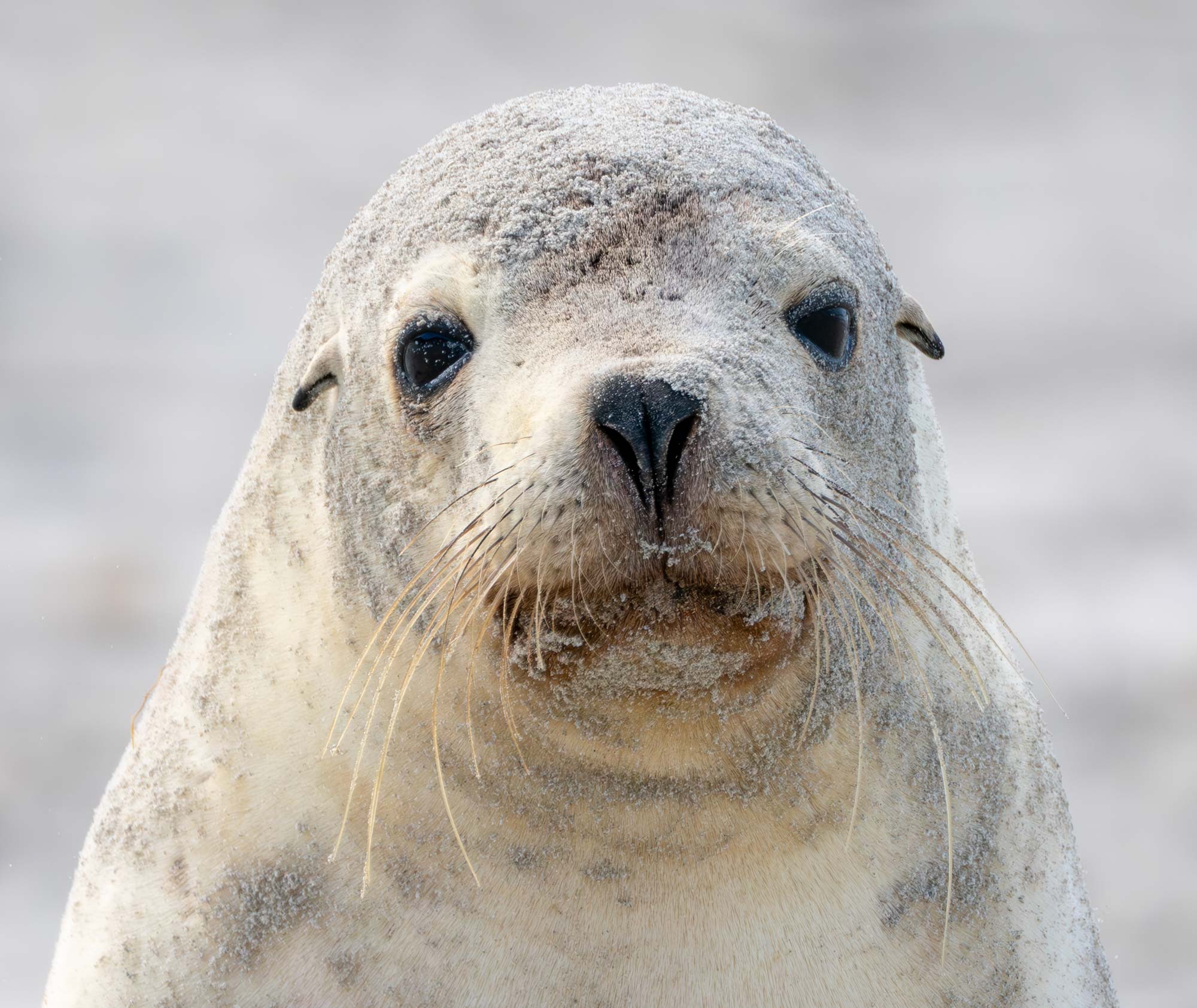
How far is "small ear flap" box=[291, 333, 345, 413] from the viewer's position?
2826 mm

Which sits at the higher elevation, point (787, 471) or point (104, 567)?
point (104, 567)

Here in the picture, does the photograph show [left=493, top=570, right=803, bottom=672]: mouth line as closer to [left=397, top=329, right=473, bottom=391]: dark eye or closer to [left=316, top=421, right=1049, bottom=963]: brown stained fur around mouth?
[left=316, top=421, right=1049, bottom=963]: brown stained fur around mouth

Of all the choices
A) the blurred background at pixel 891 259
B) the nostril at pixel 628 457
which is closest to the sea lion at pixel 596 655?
the nostril at pixel 628 457

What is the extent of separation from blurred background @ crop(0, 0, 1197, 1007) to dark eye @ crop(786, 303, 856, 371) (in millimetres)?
4131

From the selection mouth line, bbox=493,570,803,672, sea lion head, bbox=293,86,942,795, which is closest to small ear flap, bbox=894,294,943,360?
sea lion head, bbox=293,86,942,795

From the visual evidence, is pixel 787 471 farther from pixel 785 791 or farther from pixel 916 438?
pixel 916 438

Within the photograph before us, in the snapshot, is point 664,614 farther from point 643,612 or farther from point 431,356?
point 431,356

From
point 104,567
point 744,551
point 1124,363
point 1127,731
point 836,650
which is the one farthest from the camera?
point 1124,363

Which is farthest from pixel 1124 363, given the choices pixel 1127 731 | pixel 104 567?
pixel 104 567

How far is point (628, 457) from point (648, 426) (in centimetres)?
6

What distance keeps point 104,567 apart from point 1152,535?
18.9 ft

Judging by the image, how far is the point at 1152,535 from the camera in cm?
860

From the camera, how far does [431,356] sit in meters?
2.54

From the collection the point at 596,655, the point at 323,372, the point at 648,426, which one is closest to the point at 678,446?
the point at 648,426
